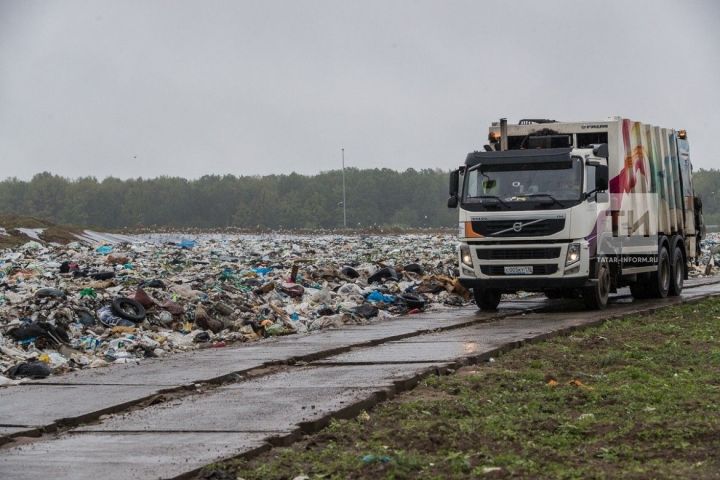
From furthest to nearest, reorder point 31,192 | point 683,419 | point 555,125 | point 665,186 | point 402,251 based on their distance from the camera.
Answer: point 31,192
point 402,251
point 665,186
point 555,125
point 683,419

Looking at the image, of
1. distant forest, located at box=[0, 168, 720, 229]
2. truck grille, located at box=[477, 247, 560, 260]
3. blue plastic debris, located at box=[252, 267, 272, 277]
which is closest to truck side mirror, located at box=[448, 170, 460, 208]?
truck grille, located at box=[477, 247, 560, 260]

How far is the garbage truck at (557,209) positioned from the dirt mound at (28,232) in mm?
21741

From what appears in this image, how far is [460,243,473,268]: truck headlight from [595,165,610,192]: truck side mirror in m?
2.27

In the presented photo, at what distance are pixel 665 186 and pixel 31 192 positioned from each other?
113696 millimetres

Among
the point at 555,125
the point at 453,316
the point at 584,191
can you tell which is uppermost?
the point at 555,125

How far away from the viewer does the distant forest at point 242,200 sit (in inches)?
4791

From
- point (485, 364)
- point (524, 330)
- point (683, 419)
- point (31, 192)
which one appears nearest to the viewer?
point (683, 419)

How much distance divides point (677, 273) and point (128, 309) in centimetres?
1083

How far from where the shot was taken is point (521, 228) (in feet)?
58.5

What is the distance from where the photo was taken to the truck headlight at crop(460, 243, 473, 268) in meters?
18.5

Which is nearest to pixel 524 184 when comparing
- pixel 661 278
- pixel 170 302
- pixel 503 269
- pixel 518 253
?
pixel 518 253

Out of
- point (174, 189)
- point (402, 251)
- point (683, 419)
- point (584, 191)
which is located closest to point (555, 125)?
point (584, 191)

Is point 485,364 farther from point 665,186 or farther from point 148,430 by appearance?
point 665,186

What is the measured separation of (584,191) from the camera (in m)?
17.6
